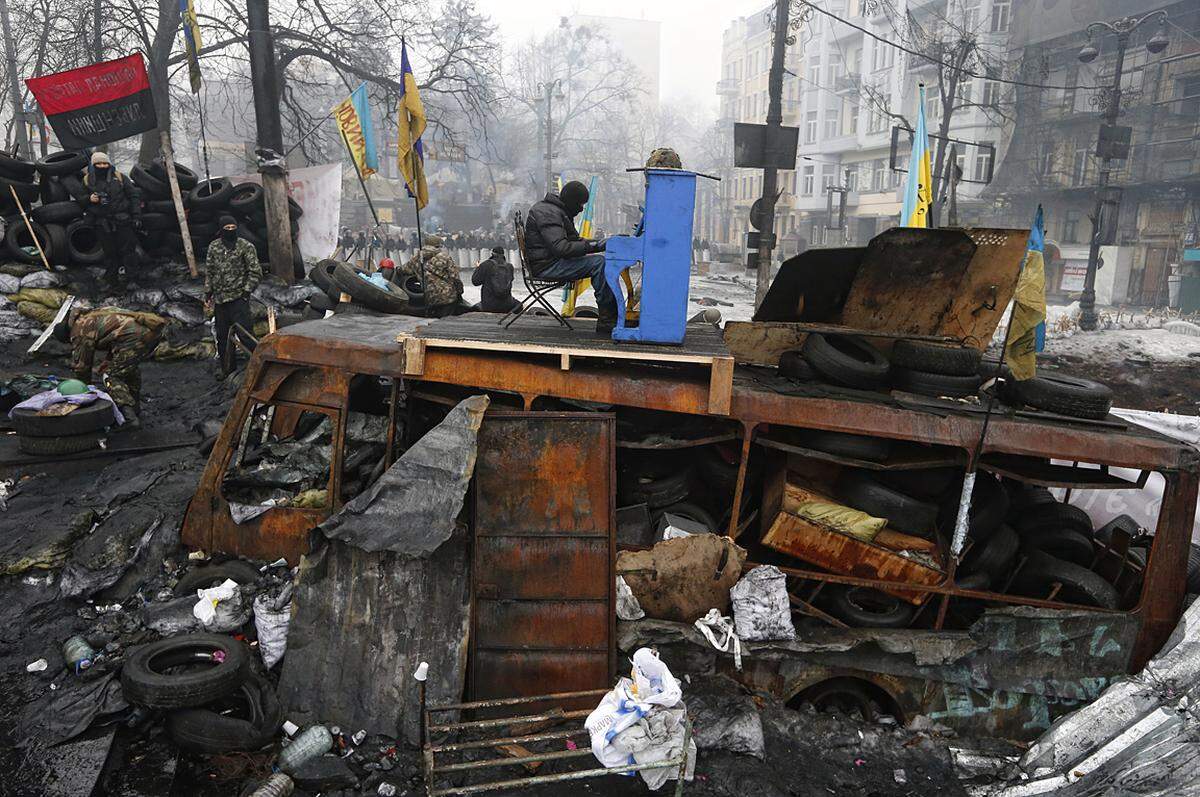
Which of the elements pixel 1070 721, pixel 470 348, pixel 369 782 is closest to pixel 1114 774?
pixel 1070 721

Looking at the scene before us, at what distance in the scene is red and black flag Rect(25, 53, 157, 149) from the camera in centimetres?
1055

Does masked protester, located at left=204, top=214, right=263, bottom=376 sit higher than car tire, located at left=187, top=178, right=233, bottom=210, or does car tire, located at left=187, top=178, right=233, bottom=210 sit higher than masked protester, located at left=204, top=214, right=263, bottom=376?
car tire, located at left=187, top=178, right=233, bottom=210

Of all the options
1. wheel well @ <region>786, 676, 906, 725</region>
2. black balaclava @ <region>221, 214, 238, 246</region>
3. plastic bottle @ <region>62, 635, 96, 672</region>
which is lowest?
wheel well @ <region>786, 676, 906, 725</region>

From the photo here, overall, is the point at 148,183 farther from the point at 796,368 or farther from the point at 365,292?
the point at 796,368

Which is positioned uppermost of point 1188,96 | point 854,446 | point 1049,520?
point 1188,96

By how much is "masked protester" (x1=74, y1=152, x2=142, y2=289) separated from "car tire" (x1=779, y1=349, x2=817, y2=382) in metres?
11.8

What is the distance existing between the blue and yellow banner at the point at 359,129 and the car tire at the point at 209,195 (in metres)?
3.30

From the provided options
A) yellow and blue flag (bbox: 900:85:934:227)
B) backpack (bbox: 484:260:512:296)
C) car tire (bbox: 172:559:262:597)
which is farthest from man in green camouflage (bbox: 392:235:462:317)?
yellow and blue flag (bbox: 900:85:934:227)

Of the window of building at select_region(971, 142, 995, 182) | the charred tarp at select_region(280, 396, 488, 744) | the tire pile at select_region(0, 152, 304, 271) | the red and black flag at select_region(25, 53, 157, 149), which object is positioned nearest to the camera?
the charred tarp at select_region(280, 396, 488, 744)

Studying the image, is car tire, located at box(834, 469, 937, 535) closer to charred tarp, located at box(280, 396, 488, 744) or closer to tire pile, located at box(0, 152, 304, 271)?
charred tarp, located at box(280, 396, 488, 744)

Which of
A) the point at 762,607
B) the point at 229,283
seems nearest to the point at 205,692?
the point at 762,607

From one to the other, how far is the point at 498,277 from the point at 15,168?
8.66m

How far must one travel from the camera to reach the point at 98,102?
10.9 meters

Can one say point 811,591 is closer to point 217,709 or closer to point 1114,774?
point 1114,774
